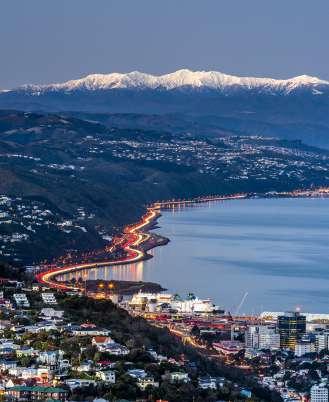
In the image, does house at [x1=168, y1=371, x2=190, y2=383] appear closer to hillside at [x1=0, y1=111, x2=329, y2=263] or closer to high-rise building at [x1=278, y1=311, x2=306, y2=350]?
high-rise building at [x1=278, y1=311, x2=306, y2=350]

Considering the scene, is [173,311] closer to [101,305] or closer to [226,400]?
[101,305]

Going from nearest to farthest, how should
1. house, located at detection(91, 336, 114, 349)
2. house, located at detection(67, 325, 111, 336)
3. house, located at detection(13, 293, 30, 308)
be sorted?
house, located at detection(91, 336, 114, 349) < house, located at detection(67, 325, 111, 336) < house, located at detection(13, 293, 30, 308)

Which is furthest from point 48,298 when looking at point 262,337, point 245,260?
point 245,260

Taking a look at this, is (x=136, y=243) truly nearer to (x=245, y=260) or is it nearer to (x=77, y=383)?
(x=245, y=260)

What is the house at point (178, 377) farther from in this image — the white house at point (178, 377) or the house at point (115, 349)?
the house at point (115, 349)

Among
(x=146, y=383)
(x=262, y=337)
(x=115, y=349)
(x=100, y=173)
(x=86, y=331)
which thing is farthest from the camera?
(x=100, y=173)

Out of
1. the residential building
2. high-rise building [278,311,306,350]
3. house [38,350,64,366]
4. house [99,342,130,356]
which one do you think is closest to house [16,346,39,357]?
house [38,350,64,366]

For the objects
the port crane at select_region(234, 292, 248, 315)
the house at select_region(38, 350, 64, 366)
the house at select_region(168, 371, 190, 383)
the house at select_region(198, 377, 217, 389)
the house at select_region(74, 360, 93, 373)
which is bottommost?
the port crane at select_region(234, 292, 248, 315)
